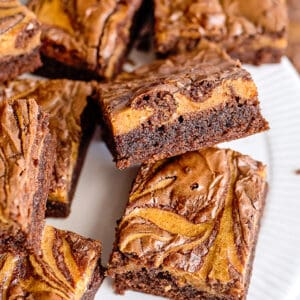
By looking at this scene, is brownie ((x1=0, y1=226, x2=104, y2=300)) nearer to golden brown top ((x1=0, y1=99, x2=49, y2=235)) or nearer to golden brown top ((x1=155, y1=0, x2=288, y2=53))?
golden brown top ((x1=0, y1=99, x2=49, y2=235))

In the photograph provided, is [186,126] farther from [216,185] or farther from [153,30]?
[153,30]

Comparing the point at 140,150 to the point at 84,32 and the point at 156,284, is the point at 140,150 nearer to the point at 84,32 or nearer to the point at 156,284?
the point at 156,284

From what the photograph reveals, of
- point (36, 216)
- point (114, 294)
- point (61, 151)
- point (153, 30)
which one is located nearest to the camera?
point (36, 216)

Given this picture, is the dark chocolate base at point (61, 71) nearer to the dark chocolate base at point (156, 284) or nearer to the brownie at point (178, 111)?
the brownie at point (178, 111)

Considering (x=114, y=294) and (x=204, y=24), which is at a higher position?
(x=204, y=24)

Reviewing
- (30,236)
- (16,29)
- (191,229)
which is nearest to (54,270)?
(30,236)

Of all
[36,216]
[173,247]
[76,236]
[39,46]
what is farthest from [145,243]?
[39,46]

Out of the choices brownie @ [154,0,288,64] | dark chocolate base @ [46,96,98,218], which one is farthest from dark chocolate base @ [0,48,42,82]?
brownie @ [154,0,288,64]
